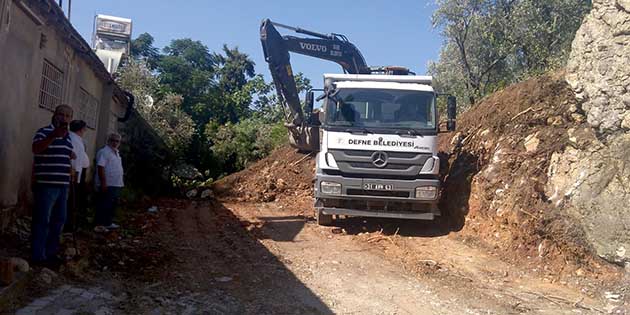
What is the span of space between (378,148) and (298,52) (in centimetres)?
500

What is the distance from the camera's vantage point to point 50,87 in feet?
26.5

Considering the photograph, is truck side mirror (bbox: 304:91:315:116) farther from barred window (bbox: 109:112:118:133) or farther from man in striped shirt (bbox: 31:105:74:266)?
man in striped shirt (bbox: 31:105:74:266)

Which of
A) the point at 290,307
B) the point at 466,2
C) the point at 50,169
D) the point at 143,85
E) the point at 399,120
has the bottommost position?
the point at 290,307

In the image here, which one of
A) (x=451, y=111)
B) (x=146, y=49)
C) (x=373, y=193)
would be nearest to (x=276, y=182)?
(x=373, y=193)

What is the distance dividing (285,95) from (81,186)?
20.3 feet

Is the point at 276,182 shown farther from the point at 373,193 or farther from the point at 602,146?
the point at 602,146

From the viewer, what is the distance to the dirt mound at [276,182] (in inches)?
587

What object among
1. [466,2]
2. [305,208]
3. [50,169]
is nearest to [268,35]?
[305,208]

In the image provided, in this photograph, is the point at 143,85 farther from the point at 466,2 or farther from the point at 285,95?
the point at 466,2

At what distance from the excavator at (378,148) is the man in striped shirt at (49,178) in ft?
16.2

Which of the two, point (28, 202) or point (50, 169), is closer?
point (50, 169)

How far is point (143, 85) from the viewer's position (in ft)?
71.4

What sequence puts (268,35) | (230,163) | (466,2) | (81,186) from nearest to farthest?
(81,186) < (268,35) < (466,2) < (230,163)

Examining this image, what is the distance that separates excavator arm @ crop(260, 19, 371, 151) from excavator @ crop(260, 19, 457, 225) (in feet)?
9.18
